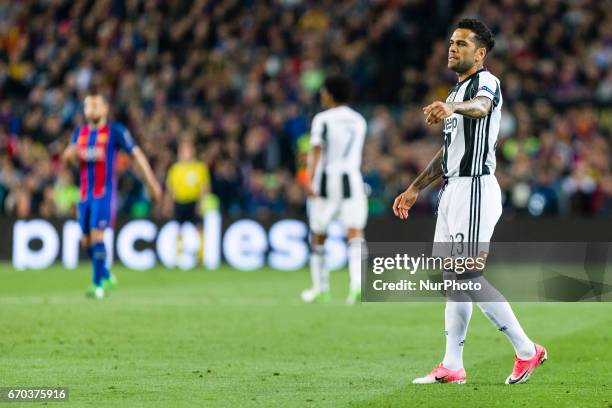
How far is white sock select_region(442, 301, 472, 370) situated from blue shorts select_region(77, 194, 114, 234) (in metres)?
7.42

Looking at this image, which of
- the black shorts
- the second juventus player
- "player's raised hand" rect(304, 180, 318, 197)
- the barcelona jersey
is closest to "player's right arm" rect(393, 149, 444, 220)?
the second juventus player

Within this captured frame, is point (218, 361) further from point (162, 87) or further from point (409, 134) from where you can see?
point (162, 87)

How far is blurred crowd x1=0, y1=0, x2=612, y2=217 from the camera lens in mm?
22438

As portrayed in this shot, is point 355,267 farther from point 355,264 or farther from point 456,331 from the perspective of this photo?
point 456,331

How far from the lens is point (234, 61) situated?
85.2 ft

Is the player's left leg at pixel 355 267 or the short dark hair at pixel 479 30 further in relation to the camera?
the player's left leg at pixel 355 267

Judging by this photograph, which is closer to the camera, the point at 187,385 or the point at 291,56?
the point at 187,385

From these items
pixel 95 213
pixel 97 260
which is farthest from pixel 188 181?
pixel 97 260

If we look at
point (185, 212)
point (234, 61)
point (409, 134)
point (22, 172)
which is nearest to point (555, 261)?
point (409, 134)

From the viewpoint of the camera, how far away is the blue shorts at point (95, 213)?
49.0 ft

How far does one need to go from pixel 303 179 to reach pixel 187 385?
47.4 feet

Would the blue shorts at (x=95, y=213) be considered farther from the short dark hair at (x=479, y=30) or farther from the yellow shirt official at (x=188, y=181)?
the short dark hair at (x=479, y=30)

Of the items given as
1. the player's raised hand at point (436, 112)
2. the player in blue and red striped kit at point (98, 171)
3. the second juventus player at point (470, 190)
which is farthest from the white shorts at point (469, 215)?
the player in blue and red striped kit at point (98, 171)

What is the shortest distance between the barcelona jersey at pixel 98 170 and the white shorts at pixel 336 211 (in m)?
2.27
